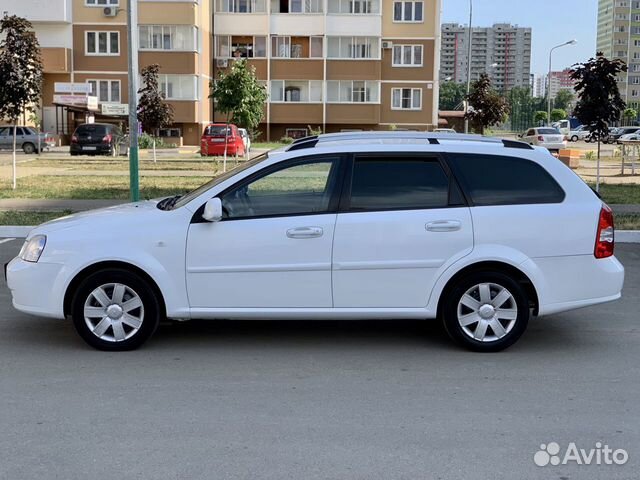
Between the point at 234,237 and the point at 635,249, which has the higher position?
the point at 234,237

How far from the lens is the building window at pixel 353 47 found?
53.1 meters

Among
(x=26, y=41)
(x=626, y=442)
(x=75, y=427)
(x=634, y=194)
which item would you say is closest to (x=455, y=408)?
(x=626, y=442)

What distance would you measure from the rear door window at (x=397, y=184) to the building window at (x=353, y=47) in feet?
156

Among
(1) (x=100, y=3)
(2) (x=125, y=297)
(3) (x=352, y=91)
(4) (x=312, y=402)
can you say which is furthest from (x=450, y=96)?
(4) (x=312, y=402)

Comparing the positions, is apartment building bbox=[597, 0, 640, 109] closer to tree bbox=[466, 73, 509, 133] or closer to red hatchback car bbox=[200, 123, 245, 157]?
tree bbox=[466, 73, 509, 133]

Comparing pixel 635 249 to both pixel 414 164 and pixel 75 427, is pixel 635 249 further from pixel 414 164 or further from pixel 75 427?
pixel 75 427

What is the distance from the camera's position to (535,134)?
161 ft

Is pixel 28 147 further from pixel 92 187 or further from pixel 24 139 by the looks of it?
pixel 92 187

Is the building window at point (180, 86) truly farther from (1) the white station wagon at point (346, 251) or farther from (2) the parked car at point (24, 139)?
(1) the white station wagon at point (346, 251)

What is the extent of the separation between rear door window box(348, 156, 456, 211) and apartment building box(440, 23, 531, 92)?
151m

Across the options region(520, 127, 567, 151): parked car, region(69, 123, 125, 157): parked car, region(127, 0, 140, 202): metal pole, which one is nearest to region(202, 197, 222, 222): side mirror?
region(127, 0, 140, 202): metal pole

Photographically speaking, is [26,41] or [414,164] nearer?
[414,164]

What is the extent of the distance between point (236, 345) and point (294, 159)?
1.63 m

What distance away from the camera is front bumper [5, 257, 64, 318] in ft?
21.6
